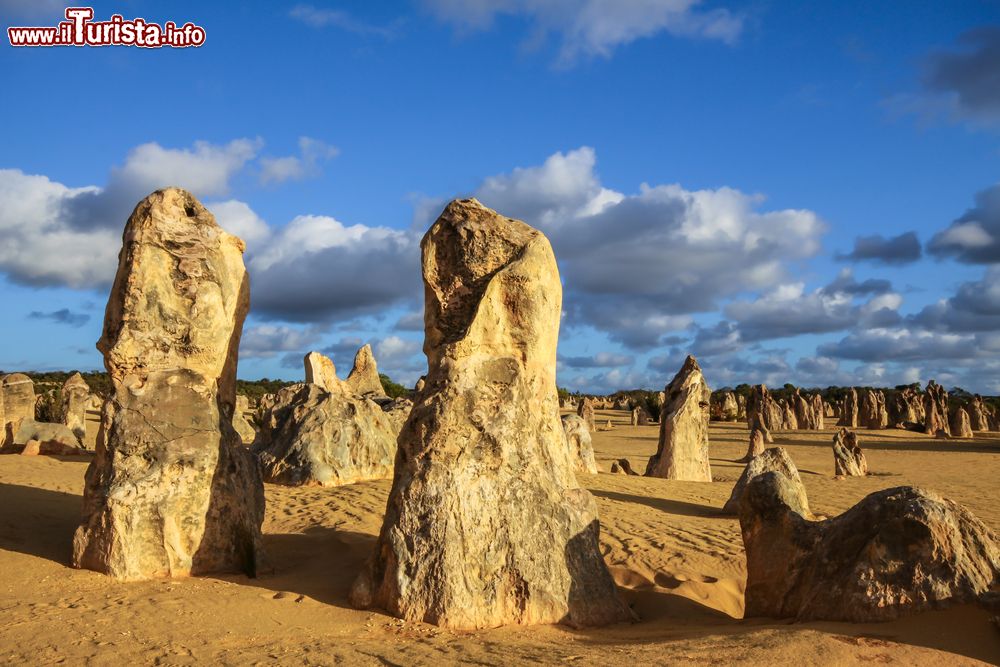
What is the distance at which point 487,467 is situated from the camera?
631 cm

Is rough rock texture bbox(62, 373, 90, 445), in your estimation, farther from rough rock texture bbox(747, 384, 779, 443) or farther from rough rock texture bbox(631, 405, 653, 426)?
rough rock texture bbox(631, 405, 653, 426)

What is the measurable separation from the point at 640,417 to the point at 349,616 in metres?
42.7

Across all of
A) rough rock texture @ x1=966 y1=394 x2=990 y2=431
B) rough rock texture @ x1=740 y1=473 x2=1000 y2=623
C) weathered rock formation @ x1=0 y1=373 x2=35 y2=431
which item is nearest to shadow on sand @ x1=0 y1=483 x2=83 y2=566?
rough rock texture @ x1=740 y1=473 x2=1000 y2=623

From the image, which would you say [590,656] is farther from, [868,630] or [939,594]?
[939,594]

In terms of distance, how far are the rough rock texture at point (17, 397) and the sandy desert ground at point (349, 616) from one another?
12989 mm

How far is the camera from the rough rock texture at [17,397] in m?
22.0

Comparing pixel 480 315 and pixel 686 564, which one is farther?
pixel 686 564

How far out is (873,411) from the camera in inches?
1649

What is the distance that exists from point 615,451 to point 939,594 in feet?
74.4

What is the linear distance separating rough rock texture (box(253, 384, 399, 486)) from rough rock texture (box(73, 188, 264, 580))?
492 cm

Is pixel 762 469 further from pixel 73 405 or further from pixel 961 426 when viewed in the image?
pixel 961 426

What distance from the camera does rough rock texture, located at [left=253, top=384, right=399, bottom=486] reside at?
12.9m

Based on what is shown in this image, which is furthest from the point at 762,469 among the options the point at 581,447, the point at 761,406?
the point at 761,406

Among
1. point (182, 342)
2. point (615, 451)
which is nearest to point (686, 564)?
point (182, 342)
